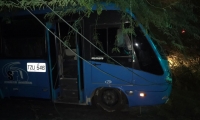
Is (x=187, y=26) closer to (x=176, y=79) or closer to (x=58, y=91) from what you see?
(x=176, y=79)

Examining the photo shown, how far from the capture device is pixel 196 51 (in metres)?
9.39

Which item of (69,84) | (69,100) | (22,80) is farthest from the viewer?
(22,80)

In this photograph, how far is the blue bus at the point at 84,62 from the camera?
5414 mm

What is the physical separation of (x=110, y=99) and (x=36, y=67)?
2497mm

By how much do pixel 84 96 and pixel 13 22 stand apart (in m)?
3.30

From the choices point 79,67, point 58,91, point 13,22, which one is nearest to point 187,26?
point 79,67

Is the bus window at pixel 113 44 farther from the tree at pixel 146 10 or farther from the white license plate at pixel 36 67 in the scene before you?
the white license plate at pixel 36 67

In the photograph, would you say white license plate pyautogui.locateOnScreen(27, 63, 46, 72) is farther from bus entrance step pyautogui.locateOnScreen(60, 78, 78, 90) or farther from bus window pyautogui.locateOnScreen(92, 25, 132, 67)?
bus window pyautogui.locateOnScreen(92, 25, 132, 67)

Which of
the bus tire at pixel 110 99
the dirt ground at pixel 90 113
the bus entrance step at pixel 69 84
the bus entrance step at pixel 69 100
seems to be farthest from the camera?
the bus entrance step at pixel 69 84

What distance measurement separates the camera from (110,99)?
6.06 metres

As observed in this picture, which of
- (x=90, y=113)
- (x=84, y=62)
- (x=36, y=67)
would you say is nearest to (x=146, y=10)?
(x=84, y=62)

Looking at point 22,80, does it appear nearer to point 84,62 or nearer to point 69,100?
point 69,100

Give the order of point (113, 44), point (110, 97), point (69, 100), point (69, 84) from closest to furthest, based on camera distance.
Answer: point (113, 44) → point (110, 97) → point (69, 100) → point (69, 84)

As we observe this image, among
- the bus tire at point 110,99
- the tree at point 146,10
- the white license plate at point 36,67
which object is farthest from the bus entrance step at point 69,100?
the tree at point 146,10
